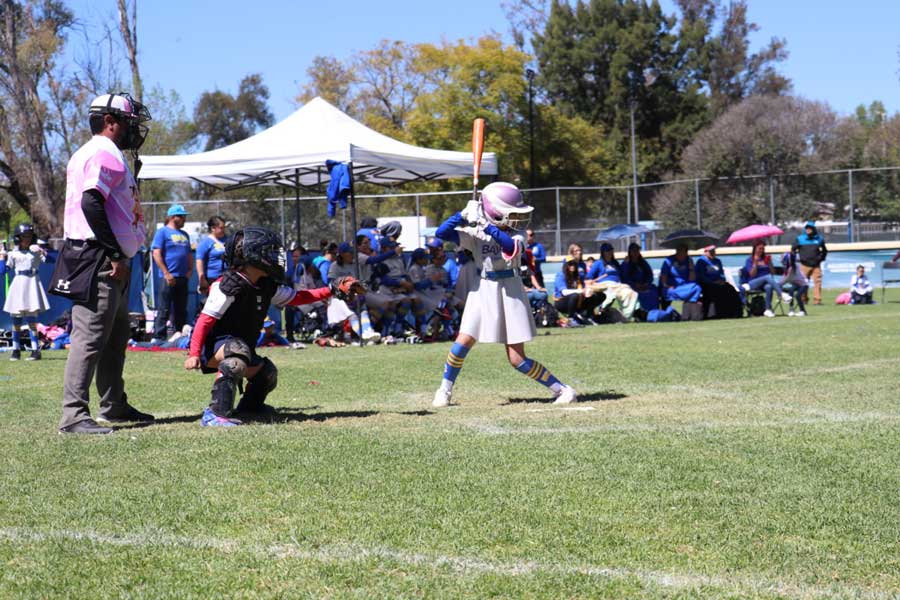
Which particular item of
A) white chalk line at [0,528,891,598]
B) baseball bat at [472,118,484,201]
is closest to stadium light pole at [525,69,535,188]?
baseball bat at [472,118,484,201]

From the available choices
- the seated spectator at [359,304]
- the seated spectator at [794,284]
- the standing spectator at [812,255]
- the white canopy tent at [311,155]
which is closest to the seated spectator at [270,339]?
the seated spectator at [359,304]

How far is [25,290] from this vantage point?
15430 mm

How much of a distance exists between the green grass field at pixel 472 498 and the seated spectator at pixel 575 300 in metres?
11.3

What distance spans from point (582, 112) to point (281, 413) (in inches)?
2548

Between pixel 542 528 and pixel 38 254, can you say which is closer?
pixel 542 528

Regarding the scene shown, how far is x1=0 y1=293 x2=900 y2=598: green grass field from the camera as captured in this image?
3885 mm

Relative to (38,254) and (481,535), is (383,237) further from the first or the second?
(481,535)

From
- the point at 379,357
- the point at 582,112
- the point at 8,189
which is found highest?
the point at 582,112

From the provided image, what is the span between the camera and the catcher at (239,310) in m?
7.53

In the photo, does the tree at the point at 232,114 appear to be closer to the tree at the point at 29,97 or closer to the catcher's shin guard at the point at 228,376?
the tree at the point at 29,97

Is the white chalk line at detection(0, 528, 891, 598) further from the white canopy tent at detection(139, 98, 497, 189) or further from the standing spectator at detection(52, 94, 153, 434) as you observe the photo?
the white canopy tent at detection(139, 98, 497, 189)

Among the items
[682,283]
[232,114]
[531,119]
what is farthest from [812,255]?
[232,114]

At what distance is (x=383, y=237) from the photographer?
18672mm

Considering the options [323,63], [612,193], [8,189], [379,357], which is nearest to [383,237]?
[379,357]
